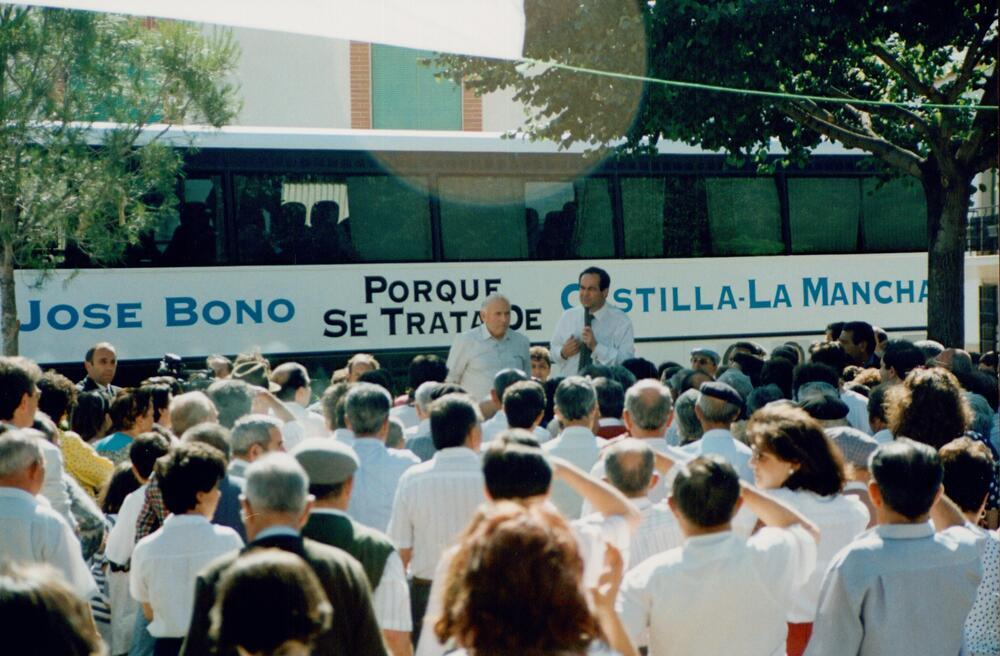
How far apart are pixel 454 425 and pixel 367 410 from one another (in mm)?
560

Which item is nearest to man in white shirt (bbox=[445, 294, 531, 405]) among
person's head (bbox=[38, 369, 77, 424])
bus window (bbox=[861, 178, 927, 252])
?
person's head (bbox=[38, 369, 77, 424])

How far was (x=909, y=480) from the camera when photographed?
3801 millimetres

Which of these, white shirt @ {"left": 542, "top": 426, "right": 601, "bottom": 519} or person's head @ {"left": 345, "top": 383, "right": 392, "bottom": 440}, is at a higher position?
person's head @ {"left": 345, "top": 383, "right": 392, "bottom": 440}

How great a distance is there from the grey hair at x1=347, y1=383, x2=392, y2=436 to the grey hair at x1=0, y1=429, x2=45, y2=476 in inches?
55.9

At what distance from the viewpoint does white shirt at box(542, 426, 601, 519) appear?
17.7 feet

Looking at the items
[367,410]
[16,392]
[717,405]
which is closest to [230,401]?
[16,392]

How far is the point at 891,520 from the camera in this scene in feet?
12.6

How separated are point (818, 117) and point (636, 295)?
433 cm

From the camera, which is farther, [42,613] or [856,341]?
[856,341]

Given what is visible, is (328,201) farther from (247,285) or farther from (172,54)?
(172,54)

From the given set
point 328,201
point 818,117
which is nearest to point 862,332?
point 818,117

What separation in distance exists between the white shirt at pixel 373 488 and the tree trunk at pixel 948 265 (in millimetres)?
8239

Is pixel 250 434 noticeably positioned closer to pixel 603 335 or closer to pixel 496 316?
pixel 496 316

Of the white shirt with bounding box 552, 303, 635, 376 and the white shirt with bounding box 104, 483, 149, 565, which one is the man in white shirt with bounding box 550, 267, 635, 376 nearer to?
the white shirt with bounding box 552, 303, 635, 376
